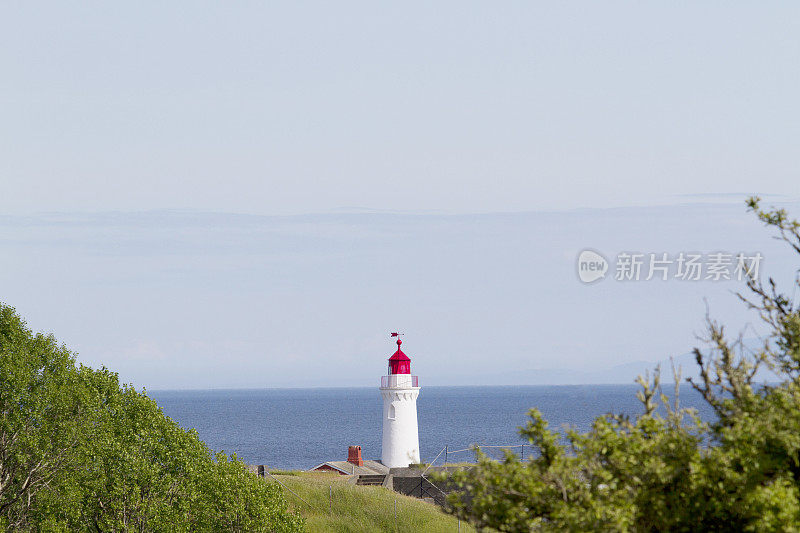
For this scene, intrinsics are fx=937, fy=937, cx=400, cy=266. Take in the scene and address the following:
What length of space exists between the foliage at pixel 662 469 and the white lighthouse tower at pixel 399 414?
55.9 m

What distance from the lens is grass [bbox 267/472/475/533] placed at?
46.4 metres

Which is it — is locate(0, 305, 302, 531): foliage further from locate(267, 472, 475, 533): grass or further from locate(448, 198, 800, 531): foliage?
locate(448, 198, 800, 531): foliage

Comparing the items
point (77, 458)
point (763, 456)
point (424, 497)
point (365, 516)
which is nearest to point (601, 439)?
point (763, 456)

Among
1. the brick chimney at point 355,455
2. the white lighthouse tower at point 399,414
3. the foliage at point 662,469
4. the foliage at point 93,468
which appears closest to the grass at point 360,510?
the foliage at point 93,468

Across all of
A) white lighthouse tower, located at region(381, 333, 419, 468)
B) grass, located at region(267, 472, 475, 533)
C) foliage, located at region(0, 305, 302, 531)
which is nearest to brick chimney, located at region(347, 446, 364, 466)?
white lighthouse tower, located at region(381, 333, 419, 468)

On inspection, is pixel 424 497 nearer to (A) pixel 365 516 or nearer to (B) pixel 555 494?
(A) pixel 365 516

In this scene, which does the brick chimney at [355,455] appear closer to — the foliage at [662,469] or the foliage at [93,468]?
the foliage at [93,468]

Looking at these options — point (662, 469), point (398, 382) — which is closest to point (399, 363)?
point (398, 382)

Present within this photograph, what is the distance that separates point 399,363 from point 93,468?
1490 inches

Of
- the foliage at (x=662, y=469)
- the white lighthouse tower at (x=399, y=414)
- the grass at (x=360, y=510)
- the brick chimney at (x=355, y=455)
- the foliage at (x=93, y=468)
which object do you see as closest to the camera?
A: the foliage at (x=662, y=469)

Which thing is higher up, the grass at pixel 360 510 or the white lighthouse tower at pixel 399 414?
the white lighthouse tower at pixel 399 414

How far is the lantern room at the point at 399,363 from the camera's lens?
7044 cm

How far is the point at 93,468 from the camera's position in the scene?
34344 millimetres

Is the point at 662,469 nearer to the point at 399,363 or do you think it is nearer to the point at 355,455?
the point at 399,363
